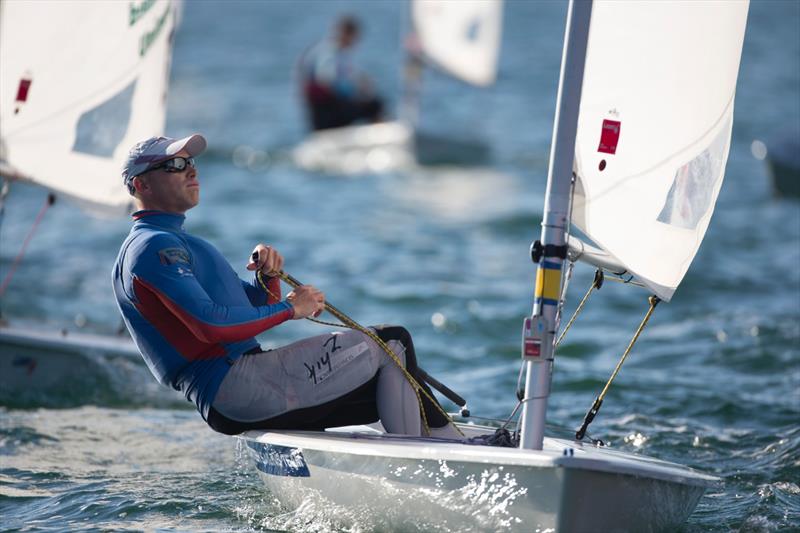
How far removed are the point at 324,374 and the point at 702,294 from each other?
486 centimetres

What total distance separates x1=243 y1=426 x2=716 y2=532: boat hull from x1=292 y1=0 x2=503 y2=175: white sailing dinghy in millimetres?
10047

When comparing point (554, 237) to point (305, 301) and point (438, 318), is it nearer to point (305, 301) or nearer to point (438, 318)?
point (305, 301)

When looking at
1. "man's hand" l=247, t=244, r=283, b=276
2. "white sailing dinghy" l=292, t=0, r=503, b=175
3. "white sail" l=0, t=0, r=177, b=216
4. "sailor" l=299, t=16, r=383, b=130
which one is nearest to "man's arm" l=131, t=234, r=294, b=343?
"man's hand" l=247, t=244, r=283, b=276

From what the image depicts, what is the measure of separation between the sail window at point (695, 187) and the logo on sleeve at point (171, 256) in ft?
4.31

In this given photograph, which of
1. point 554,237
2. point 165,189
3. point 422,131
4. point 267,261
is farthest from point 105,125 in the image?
point 422,131

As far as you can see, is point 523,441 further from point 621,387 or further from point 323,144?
point 323,144

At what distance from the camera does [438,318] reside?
7375 mm

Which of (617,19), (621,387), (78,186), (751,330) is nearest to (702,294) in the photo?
(751,330)

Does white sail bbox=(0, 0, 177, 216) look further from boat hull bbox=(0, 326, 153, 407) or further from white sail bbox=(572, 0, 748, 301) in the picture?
white sail bbox=(572, 0, 748, 301)

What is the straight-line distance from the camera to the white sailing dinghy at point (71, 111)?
4.96 meters

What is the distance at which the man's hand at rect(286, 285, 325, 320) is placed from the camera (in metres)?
3.18

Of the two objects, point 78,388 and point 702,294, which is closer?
point 78,388

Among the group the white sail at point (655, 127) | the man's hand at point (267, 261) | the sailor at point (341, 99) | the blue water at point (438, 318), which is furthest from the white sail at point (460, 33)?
the man's hand at point (267, 261)

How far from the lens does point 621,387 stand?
18.1 ft
